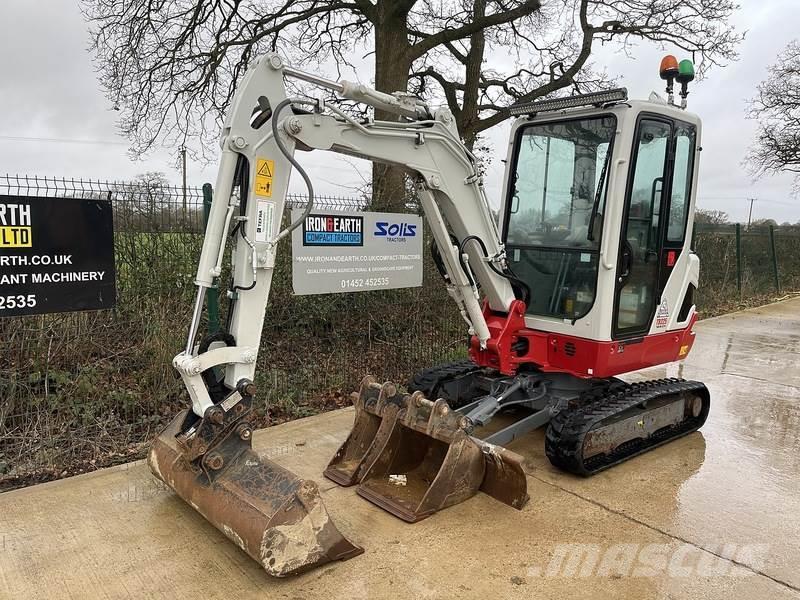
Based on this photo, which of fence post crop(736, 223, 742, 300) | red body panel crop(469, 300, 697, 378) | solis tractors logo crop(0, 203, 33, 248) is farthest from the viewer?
fence post crop(736, 223, 742, 300)

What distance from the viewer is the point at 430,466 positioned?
4066mm

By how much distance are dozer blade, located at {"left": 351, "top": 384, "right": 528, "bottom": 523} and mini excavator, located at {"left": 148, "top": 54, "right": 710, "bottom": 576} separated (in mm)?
13

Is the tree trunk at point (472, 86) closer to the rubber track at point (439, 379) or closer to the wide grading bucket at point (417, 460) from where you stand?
the rubber track at point (439, 379)

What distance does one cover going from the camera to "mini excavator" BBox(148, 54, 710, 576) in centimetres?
323

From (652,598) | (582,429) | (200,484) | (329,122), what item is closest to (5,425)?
(200,484)

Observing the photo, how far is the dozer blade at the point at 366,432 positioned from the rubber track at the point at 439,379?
1.03m

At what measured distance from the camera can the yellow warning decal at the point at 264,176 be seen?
3275mm

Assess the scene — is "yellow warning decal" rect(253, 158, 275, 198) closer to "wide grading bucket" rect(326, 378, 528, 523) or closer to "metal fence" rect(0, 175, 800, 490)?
"wide grading bucket" rect(326, 378, 528, 523)

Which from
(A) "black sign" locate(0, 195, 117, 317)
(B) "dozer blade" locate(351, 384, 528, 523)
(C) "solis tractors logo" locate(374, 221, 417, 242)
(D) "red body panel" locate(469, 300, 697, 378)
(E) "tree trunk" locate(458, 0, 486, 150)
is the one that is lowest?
(B) "dozer blade" locate(351, 384, 528, 523)

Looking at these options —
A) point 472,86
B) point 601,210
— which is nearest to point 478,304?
point 601,210

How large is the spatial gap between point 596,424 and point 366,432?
160 centimetres

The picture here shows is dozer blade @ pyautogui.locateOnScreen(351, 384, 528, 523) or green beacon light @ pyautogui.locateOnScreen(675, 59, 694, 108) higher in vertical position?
green beacon light @ pyautogui.locateOnScreen(675, 59, 694, 108)

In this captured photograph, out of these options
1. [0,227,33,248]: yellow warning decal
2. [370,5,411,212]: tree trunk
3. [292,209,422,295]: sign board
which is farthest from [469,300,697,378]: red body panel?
[370,5,411,212]: tree trunk

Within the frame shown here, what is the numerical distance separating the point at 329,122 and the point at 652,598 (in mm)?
2991
